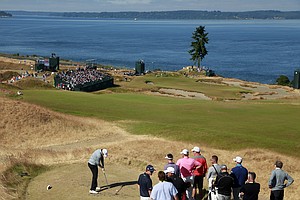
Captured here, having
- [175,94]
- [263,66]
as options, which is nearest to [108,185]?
[175,94]

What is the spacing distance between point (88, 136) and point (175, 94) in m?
31.3

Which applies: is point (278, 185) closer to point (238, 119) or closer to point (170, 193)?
point (170, 193)

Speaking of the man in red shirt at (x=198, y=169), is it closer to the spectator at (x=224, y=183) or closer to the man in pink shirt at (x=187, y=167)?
the man in pink shirt at (x=187, y=167)

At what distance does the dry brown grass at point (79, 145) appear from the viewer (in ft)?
70.0

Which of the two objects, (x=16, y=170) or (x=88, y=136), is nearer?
(x=16, y=170)

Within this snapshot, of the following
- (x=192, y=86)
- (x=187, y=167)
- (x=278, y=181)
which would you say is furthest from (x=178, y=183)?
(x=192, y=86)

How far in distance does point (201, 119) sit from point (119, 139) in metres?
7.83

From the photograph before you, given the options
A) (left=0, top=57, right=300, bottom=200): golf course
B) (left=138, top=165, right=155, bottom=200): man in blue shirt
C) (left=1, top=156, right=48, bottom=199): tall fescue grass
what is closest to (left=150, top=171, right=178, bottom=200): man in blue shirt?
(left=138, top=165, right=155, bottom=200): man in blue shirt

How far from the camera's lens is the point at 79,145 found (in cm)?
2769

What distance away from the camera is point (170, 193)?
1146 centimetres

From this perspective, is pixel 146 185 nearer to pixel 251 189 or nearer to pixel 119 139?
pixel 251 189

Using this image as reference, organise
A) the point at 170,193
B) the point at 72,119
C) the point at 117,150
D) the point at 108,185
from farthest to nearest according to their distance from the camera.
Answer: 1. the point at 72,119
2. the point at 117,150
3. the point at 108,185
4. the point at 170,193

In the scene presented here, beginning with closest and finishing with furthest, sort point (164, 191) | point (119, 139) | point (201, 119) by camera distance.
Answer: point (164, 191)
point (119, 139)
point (201, 119)

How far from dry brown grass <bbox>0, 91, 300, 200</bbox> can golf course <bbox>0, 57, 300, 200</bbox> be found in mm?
48
